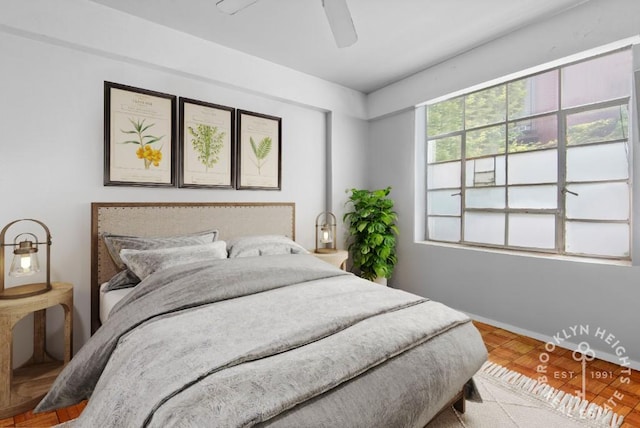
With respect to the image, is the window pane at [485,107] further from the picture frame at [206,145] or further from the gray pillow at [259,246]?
the picture frame at [206,145]

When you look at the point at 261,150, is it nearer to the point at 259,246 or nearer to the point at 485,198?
the point at 259,246

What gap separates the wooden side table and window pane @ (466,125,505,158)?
147 inches

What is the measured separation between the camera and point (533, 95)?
9.34 ft

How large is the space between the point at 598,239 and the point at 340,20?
261cm

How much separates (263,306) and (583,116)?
2.95m

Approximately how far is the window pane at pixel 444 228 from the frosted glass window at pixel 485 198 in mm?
250

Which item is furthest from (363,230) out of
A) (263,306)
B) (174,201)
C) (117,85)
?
(117,85)

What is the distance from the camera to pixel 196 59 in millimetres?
2725

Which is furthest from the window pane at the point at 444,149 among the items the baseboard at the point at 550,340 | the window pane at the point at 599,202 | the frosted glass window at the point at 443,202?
the baseboard at the point at 550,340

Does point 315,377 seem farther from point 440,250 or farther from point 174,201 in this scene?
point 440,250

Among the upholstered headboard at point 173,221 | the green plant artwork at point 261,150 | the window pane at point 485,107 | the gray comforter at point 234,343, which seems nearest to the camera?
the gray comforter at point 234,343

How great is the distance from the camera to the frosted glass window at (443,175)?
3.47 metres

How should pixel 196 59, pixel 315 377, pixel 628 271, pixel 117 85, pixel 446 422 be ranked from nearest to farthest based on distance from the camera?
pixel 315 377 → pixel 446 422 → pixel 628 271 → pixel 117 85 → pixel 196 59

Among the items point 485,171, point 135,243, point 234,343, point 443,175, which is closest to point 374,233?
point 443,175
